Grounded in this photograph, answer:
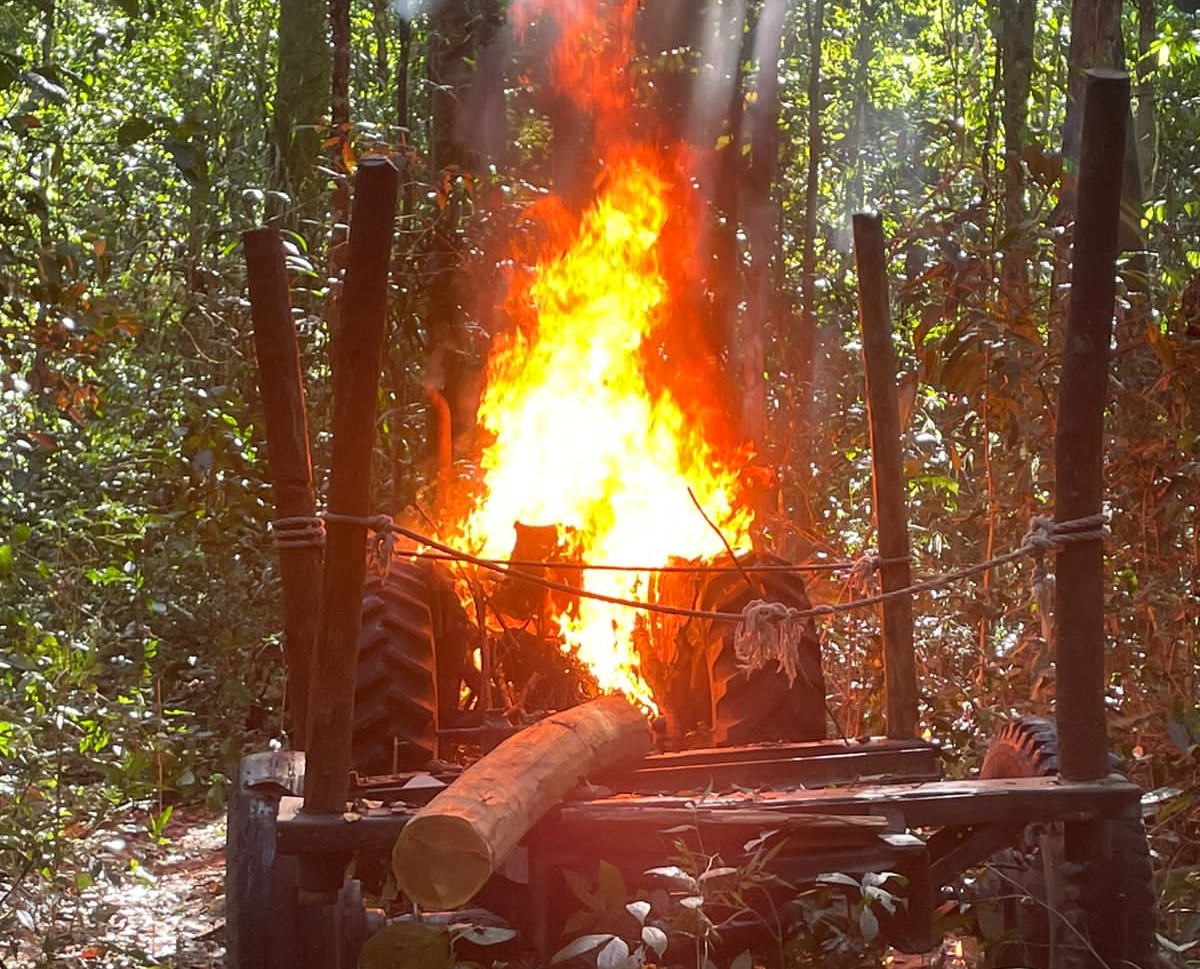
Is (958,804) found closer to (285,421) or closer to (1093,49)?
(285,421)

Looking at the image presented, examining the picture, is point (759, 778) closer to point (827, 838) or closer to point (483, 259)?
point (827, 838)

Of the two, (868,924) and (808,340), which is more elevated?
(808,340)

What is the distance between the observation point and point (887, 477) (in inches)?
261

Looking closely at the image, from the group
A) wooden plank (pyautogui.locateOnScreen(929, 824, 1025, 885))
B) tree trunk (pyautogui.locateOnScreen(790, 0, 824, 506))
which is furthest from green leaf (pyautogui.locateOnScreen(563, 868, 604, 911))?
tree trunk (pyautogui.locateOnScreen(790, 0, 824, 506))

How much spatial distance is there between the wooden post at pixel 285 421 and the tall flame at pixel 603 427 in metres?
2.25

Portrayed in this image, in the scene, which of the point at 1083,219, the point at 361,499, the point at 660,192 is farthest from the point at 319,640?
the point at 660,192

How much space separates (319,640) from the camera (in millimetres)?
4793

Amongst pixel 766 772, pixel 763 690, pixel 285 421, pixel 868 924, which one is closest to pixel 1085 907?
pixel 868 924

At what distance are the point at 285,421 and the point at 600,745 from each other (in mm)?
1668

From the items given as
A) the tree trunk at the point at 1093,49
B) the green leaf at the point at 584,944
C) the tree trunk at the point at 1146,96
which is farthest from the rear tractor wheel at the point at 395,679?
the tree trunk at the point at 1146,96

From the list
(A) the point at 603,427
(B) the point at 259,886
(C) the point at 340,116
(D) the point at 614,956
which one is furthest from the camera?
(C) the point at 340,116

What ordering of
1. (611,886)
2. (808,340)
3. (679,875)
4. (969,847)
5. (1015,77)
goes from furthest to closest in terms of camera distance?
1. (808,340)
2. (1015,77)
3. (969,847)
4. (611,886)
5. (679,875)

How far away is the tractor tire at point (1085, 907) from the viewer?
4.96 meters

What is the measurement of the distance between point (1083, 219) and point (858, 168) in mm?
30123
